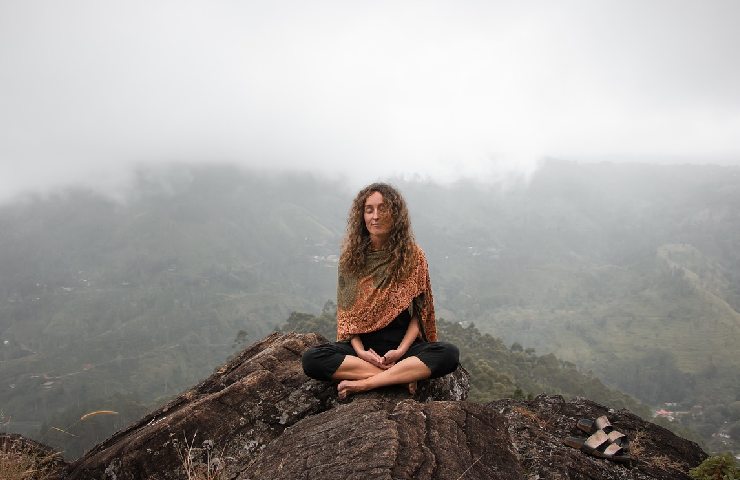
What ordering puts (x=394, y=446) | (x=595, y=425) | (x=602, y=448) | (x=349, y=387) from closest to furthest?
(x=394, y=446)
(x=349, y=387)
(x=602, y=448)
(x=595, y=425)

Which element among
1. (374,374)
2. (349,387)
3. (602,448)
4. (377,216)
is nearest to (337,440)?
(349,387)

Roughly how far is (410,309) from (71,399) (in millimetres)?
148192

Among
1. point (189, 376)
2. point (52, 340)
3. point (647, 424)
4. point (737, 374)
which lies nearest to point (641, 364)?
point (737, 374)

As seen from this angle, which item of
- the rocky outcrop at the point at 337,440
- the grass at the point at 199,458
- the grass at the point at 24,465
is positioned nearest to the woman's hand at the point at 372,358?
the rocky outcrop at the point at 337,440

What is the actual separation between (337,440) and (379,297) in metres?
2.28

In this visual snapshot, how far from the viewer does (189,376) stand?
466 ft

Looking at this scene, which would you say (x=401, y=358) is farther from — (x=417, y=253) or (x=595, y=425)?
(x=595, y=425)

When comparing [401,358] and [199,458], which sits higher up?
[401,358]

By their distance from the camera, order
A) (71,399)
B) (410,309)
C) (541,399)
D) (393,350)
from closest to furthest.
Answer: (393,350)
(410,309)
(541,399)
(71,399)

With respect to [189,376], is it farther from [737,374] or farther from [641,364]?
[737,374]

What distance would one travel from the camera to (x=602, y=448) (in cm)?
612

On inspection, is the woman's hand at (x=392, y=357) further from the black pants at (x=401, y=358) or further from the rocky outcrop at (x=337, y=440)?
the rocky outcrop at (x=337, y=440)

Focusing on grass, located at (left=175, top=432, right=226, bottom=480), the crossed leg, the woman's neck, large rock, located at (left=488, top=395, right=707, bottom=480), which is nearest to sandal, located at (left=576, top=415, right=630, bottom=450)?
large rock, located at (left=488, top=395, right=707, bottom=480)

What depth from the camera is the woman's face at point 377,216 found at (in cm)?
646
